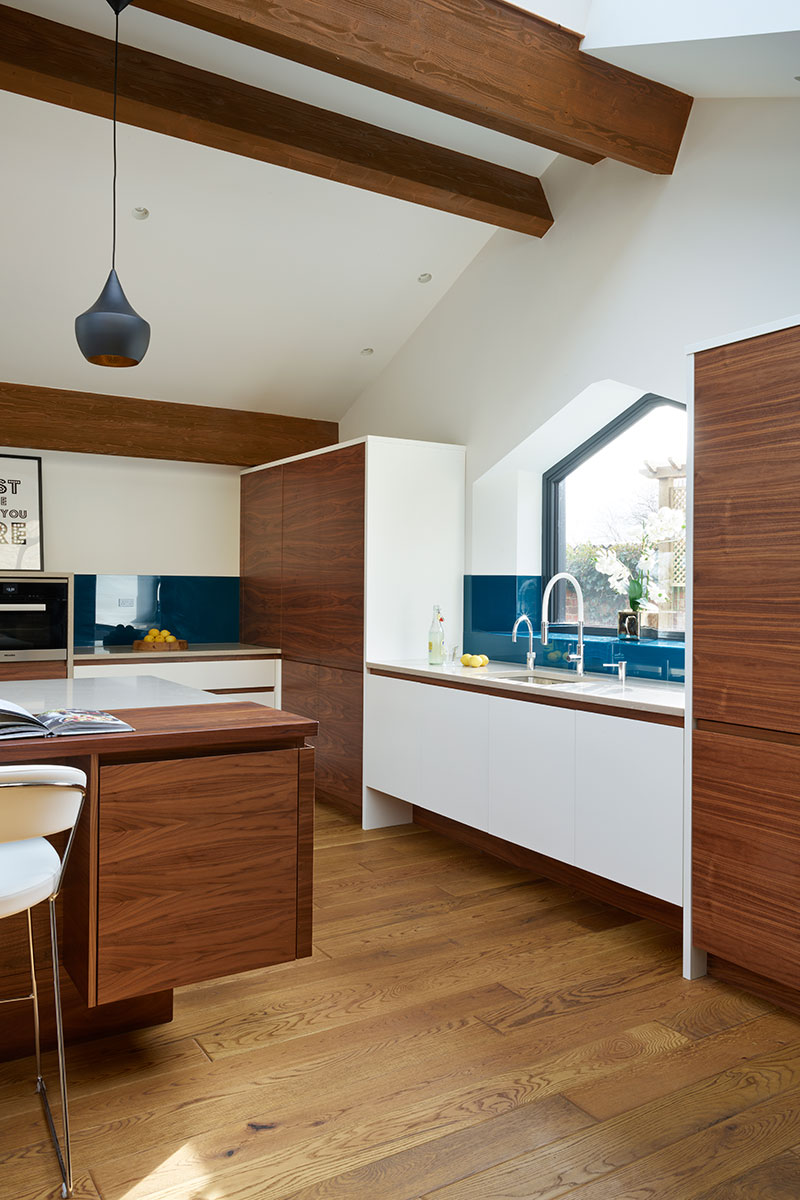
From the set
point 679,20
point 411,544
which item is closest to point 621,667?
point 411,544

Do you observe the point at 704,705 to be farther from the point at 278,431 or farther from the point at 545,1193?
the point at 278,431

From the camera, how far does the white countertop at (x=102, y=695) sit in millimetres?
2498

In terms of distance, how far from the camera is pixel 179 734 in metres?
2.07

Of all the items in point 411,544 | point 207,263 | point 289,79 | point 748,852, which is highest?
point 289,79

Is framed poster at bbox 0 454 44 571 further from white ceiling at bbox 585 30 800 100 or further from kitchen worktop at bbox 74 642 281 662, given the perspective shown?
white ceiling at bbox 585 30 800 100

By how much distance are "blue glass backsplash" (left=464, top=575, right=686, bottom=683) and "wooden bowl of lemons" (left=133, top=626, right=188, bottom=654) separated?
1.92 metres

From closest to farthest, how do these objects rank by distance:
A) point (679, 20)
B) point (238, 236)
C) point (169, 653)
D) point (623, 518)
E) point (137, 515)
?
point (679, 20), point (623, 518), point (238, 236), point (169, 653), point (137, 515)

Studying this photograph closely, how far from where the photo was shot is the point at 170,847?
81.4 inches

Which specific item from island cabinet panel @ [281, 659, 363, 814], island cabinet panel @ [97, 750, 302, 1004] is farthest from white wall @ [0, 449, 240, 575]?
island cabinet panel @ [97, 750, 302, 1004]

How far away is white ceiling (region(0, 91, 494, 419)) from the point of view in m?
3.86

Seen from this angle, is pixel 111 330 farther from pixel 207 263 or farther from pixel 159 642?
pixel 159 642

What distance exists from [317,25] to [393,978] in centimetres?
292

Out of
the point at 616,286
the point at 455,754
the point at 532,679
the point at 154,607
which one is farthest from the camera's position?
the point at 154,607

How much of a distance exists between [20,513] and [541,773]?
3.59m
